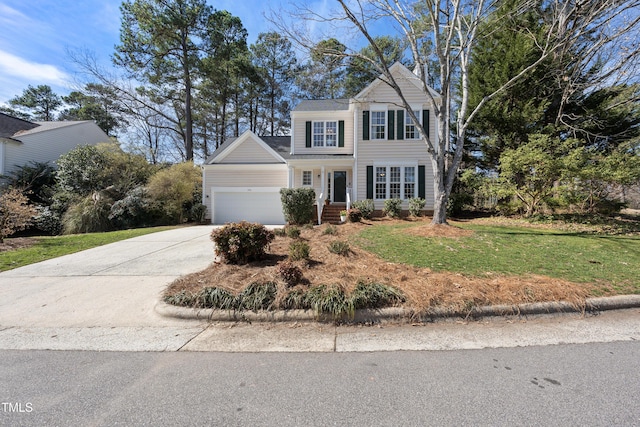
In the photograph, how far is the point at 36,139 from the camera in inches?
759

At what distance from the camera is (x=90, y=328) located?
368 cm

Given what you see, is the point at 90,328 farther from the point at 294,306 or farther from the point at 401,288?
the point at 401,288

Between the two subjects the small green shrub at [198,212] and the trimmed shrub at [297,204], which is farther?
the small green shrub at [198,212]

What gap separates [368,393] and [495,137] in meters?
18.2

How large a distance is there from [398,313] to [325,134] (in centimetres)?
1448

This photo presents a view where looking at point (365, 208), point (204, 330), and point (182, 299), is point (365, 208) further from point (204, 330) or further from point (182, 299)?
point (204, 330)

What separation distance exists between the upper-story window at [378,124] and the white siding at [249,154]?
634cm

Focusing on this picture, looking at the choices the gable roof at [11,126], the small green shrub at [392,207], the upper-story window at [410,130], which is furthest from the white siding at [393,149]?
the gable roof at [11,126]

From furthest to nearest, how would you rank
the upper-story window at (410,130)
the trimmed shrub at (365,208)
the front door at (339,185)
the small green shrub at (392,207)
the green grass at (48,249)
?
1. the front door at (339,185)
2. the upper-story window at (410,130)
3. the small green shrub at (392,207)
4. the trimmed shrub at (365,208)
5. the green grass at (48,249)

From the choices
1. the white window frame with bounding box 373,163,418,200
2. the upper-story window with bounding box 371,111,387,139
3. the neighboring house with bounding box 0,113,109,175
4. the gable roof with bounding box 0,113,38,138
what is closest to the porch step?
the white window frame with bounding box 373,163,418,200

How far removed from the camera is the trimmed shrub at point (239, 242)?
18.4ft

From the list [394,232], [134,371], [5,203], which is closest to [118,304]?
[134,371]

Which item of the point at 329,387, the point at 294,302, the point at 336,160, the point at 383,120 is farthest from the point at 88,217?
the point at 329,387

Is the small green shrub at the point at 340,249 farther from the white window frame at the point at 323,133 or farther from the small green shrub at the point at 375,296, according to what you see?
the white window frame at the point at 323,133
